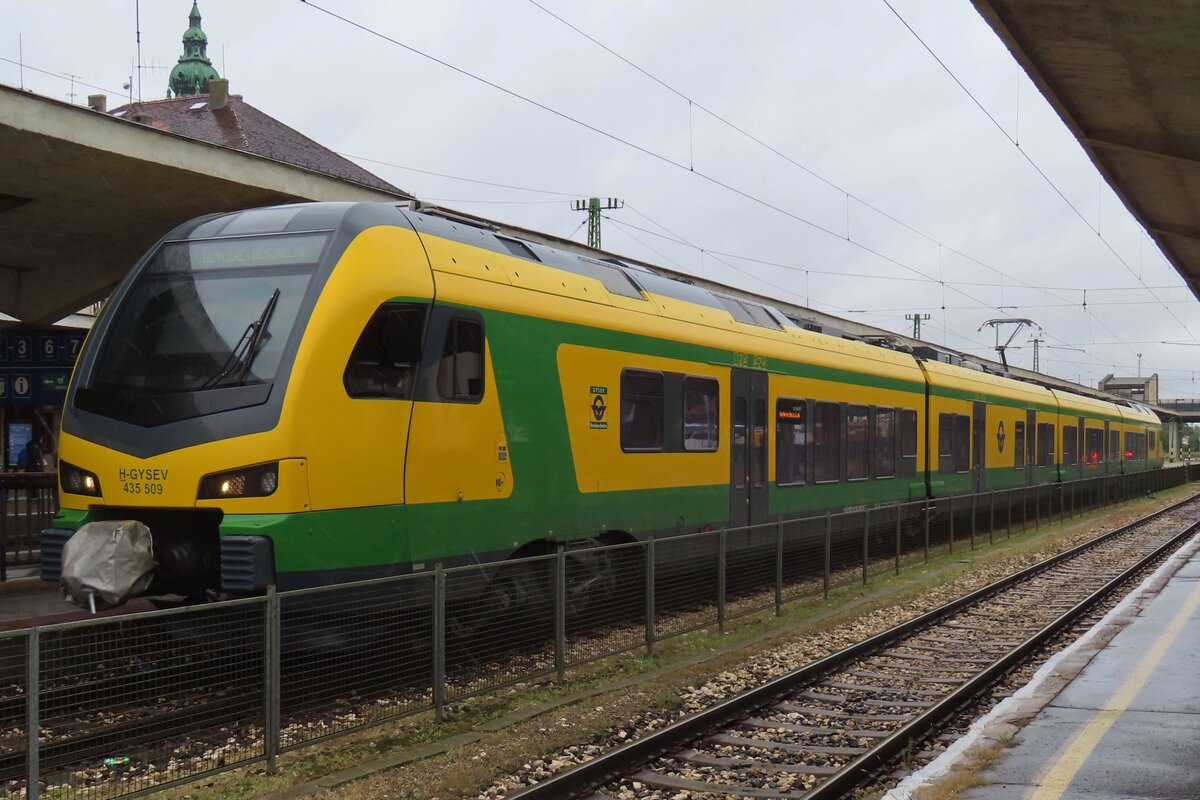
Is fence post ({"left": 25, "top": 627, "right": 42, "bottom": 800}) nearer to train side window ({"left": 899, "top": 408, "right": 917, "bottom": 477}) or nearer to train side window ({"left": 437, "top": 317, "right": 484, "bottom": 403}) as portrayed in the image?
train side window ({"left": 437, "top": 317, "right": 484, "bottom": 403})

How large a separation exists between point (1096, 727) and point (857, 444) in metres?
10.6

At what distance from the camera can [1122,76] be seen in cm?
912

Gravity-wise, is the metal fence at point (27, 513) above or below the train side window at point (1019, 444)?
below

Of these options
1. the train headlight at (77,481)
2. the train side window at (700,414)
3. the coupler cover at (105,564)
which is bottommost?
the coupler cover at (105,564)

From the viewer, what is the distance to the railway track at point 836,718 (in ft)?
22.2

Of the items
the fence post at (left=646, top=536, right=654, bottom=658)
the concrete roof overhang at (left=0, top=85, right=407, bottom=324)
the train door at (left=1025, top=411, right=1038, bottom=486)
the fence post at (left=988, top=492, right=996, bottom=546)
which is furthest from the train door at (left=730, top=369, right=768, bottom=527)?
the train door at (left=1025, top=411, right=1038, bottom=486)

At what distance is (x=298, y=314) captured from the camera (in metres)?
8.31

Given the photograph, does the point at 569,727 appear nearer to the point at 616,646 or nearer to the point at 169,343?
the point at 616,646

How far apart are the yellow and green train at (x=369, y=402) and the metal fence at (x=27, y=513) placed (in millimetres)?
5575

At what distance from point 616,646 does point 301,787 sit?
3.99m

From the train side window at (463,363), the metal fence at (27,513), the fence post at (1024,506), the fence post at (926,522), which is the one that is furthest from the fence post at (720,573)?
the fence post at (1024,506)

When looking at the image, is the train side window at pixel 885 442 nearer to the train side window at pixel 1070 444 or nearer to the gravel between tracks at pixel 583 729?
the gravel between tracks at pixel 583 729

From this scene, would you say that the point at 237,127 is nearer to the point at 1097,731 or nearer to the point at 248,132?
the point at 248,132

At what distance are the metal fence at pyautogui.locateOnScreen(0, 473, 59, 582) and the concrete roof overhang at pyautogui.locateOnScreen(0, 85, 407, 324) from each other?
346cm
